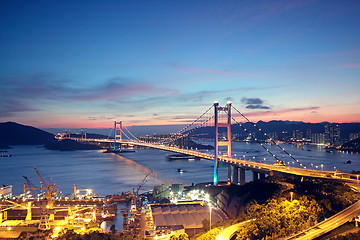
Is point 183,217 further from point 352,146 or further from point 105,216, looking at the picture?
point 352,146

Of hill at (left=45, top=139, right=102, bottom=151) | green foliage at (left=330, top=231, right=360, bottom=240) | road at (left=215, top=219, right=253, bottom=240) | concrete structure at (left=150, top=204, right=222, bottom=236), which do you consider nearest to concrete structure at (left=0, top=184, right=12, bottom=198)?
concrete structure at (left=150, top=204, right=222, bottom=236)

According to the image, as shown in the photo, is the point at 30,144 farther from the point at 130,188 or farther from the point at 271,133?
the point at 130,188

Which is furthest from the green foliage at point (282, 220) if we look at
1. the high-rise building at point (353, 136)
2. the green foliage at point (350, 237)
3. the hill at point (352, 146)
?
the high-rise building at point (353, 136)

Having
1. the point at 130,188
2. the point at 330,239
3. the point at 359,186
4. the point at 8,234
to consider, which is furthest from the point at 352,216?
the point at 130,188

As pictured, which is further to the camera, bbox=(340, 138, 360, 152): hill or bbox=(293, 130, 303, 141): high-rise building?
bbox=(293, 130, 303, 141): high-rise building

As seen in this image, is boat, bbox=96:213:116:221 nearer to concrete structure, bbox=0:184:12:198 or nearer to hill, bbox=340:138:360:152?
concrete structure, bbox=0:184:12:198

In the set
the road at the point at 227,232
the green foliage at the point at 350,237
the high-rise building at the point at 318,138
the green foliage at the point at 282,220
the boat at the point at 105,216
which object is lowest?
the boat at the point at 105,216

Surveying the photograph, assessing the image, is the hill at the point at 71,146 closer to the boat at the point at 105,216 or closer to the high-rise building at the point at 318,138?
the high-rise building at the point at 318,138

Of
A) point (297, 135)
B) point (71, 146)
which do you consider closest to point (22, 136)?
point (71, 146)
